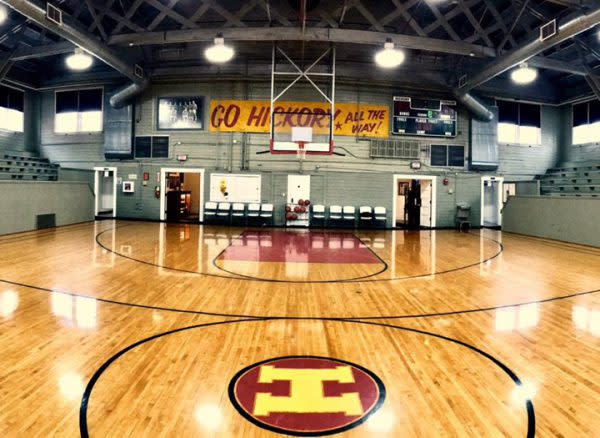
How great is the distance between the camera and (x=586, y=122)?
15234 mm

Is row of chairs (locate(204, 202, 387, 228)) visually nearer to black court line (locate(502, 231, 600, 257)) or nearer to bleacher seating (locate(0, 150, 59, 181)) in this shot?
black court line (locate(502, 231, 600, 257))

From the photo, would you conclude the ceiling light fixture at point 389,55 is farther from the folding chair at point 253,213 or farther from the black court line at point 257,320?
the black court line at point 257,320

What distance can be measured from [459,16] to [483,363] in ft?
43.0

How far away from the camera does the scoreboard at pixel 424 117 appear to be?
1422 centimetres

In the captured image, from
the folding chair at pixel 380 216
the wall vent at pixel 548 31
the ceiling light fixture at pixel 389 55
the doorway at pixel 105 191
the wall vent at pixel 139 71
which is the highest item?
the wall vent at pixel 139 71

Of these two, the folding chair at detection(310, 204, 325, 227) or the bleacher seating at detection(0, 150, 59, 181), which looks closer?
the bleacher seating at detection(0, 150, 59, 181)

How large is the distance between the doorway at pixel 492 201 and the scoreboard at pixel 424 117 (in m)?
2.65

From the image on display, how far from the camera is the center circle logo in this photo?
2146mm

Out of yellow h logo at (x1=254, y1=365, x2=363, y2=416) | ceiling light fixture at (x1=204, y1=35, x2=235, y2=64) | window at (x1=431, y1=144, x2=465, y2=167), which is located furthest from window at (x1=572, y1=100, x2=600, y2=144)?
yellow h logo at (x1=254, y1=365, x2=363, y2=416)

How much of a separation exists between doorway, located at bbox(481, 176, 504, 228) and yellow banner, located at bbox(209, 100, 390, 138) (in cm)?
485

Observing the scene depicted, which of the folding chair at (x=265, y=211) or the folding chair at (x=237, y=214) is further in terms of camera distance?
the folding chair at (x=237, y=214)

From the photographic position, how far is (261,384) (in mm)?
2592

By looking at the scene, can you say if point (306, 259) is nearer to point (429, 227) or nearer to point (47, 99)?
point (429, 227)

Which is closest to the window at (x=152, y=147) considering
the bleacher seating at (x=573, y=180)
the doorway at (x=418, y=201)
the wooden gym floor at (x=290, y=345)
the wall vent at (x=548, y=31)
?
the wooden gym floor at (x=290, y=345)
